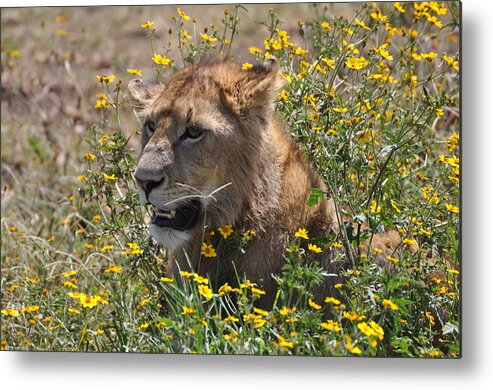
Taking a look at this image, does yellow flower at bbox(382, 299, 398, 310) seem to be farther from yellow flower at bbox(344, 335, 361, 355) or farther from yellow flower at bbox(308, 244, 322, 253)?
yellow flower at bbox(308, 244, 322, 253)

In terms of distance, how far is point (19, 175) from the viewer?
7.17 metres

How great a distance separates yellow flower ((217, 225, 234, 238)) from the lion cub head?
54 millimetres

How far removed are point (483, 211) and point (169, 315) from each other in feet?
4.92

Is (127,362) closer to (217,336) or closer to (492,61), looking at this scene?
(217,336)

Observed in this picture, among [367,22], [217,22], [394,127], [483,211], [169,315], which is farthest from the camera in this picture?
[217,22]

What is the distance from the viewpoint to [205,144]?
15.4 ft

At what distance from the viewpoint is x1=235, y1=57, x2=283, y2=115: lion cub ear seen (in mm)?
4723

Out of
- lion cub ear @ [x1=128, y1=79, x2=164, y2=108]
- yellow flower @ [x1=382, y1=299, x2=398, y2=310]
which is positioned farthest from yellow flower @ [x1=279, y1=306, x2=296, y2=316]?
lion cub ear @ [x1=128, y1=79, x2=164, y2=108]

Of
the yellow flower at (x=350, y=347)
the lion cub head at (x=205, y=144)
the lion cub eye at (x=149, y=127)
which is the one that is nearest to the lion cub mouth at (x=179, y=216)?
the lion cub head at (x=205, y=144)

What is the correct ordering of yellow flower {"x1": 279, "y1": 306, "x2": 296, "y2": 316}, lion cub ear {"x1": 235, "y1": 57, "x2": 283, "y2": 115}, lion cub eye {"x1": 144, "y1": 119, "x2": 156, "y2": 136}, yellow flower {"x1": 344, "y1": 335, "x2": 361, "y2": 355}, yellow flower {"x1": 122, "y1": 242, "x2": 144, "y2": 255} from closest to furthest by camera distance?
yellow flower {"x1": 344, "y1": 335, "x2": 361, "y2": 355}, yellow flower {"x1": 279, "y1": 306, "x2": 296, "y2": 316}, lion cub ear {"x1": 235, "y1": 57, "x2": 283, "y2": 115}, lion cub eye {"x1": 144, "y1": 119, "x2": 156, "y2": 136}, yellow flower {"x1": 122, "y1": 242, "x2": 144, "y2": 255}

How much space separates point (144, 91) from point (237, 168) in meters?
0.64

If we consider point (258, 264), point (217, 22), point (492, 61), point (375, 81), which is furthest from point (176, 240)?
point (217, 22)

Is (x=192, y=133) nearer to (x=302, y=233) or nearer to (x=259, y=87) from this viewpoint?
(x=259, y=87)

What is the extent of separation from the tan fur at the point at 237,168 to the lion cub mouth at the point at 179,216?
0.04 meters
